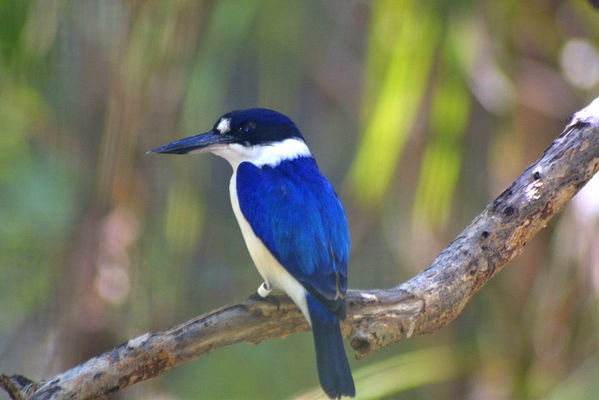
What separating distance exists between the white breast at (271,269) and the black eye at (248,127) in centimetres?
30

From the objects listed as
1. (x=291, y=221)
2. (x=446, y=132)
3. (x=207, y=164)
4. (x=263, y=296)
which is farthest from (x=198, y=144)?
(x=207, y=164)

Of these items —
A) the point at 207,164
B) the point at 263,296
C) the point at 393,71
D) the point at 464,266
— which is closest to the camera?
the point at 464,266

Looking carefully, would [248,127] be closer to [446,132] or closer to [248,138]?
[248,138]

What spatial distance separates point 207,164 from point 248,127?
6.75 feet

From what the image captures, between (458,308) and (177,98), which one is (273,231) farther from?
(177,98)

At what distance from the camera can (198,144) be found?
2.92m

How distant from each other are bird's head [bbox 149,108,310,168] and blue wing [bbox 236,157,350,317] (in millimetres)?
126

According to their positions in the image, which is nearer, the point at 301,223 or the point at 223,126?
the point at 301,223

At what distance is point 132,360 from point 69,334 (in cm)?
148

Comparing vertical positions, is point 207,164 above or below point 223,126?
below

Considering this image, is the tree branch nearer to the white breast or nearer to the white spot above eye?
the white breast

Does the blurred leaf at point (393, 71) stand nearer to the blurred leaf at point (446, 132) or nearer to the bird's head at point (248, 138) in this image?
the blurred leaf at point (446, 132)

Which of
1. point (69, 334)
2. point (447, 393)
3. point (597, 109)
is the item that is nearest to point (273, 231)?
point (597, 109)

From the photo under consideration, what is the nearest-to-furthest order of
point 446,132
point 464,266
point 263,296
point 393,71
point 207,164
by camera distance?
point 464,266 → point 263,296 → point 393,71 → point 446,132 → point 207,164
